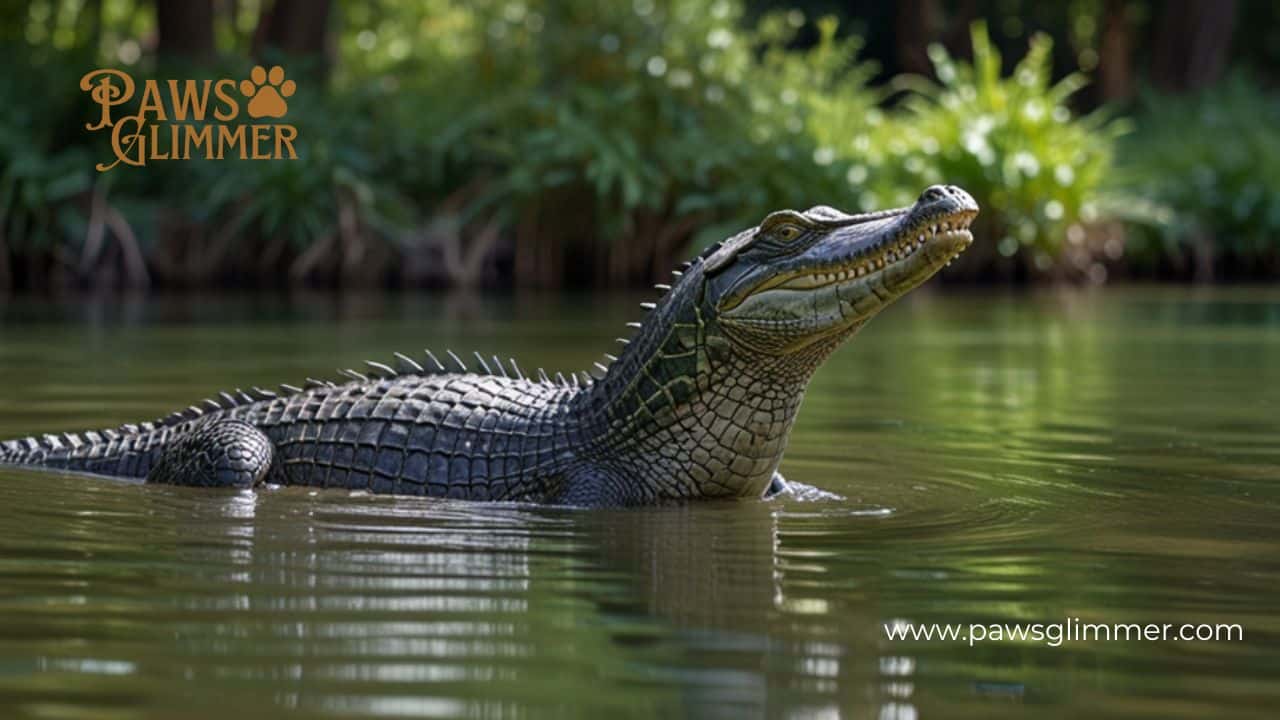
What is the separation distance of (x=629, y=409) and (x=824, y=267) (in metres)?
1.04

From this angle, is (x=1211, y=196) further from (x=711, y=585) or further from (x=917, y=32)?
(x=711, y=585)

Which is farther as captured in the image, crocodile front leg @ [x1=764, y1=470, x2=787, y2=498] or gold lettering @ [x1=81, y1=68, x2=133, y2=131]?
gold lettering @ [x1=81, y1=68, x2=133, y2=131]

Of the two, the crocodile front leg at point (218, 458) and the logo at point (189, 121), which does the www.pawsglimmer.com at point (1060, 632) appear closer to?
the crocodile front leg at point (218, 458)

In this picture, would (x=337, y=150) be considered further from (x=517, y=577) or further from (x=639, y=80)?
(x=517, y=577)

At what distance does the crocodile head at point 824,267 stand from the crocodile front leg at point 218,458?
1991mm

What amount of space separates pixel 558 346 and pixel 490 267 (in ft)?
38.4

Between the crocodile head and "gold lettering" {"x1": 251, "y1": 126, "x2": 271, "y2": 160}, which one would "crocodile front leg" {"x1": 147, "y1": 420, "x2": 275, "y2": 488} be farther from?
"gold lettering" {"x1": 251, "y1": 126, "x2": 271, "y2": 160}

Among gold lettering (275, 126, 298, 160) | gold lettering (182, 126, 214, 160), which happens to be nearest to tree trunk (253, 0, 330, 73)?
gold lettering (275, 126, 298, 160)

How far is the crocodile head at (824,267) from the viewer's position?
643 centimetres

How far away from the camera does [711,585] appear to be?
17.3 ft

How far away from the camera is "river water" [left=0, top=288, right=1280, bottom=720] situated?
13.0 feet

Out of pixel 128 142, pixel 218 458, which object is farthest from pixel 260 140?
pixel 218 458

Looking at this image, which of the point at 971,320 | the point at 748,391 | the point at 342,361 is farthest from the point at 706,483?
the point at 971,320

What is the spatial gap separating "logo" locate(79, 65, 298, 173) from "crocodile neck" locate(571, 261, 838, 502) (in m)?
17.4
